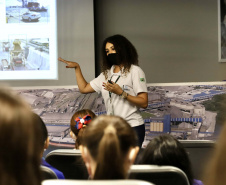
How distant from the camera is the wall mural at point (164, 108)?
4.04 metres

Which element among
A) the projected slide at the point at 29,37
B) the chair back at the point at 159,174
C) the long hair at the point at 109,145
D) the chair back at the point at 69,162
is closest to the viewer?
the long hair at the point at 109,145

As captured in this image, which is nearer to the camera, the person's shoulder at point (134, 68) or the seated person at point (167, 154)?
the seated person at point (167, 154)

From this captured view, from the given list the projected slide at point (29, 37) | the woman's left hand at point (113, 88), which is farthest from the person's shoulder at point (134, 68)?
the projected slide at point (29, 37)

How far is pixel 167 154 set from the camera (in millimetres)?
1749

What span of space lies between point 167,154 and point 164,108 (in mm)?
2382

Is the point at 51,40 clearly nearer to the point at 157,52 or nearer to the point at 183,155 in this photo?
the point at 157,52

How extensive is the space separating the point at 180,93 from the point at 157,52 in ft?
4.56

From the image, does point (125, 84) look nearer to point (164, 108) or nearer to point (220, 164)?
point (164, 108)

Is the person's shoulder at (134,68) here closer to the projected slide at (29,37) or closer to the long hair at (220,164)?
the projected slide at (29,37)

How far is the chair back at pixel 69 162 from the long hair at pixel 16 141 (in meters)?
1.29

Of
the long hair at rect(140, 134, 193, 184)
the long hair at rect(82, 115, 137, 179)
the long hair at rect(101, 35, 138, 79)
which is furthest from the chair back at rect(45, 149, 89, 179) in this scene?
the long hair at rect(101, 35, 138, 79)

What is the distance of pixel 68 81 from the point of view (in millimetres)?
4922

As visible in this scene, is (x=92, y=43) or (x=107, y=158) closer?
(x=107, y=158)

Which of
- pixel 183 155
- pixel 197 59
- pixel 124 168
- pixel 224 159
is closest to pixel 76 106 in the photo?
pixel 197 59
